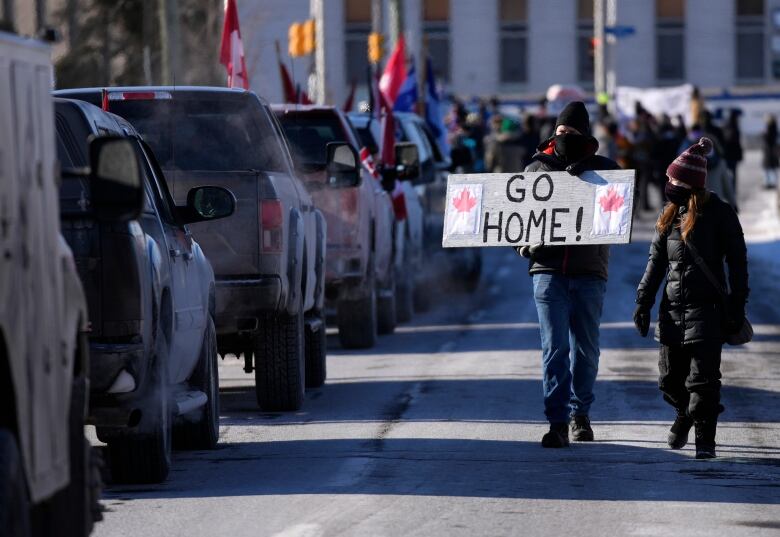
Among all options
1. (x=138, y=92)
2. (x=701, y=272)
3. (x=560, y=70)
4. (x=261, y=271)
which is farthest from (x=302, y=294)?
(x=560, y=70)

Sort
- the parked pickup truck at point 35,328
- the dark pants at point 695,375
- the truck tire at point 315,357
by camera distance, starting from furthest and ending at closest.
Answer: the truck tire at point 315,357
the dark pants at point 695,375
the parked pickup truck at point 35,328

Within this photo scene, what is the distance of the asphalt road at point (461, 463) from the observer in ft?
27.7

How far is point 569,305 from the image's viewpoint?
11062 mm

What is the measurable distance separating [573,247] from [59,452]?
5336 mm

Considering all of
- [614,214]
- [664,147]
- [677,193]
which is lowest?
[614,214]

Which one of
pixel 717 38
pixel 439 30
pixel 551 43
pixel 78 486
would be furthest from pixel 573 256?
pixel 717 38

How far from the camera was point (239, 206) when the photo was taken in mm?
12242

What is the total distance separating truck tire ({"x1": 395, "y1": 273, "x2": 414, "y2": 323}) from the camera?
20344mm

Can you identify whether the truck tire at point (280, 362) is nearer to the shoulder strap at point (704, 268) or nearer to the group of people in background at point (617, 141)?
the shoulder strap at point (704, 268)

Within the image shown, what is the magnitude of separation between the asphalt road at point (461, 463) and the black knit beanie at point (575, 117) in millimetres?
1748

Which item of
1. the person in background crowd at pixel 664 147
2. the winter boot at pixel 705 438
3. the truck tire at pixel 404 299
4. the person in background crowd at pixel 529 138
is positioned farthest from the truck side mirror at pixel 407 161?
the person in background crowd at pixel 529 138

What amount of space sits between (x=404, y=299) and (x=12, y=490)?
588 inches

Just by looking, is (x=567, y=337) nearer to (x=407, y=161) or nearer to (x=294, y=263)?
(x=294, y=263)

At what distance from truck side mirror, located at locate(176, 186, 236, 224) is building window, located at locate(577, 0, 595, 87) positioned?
79.3m
